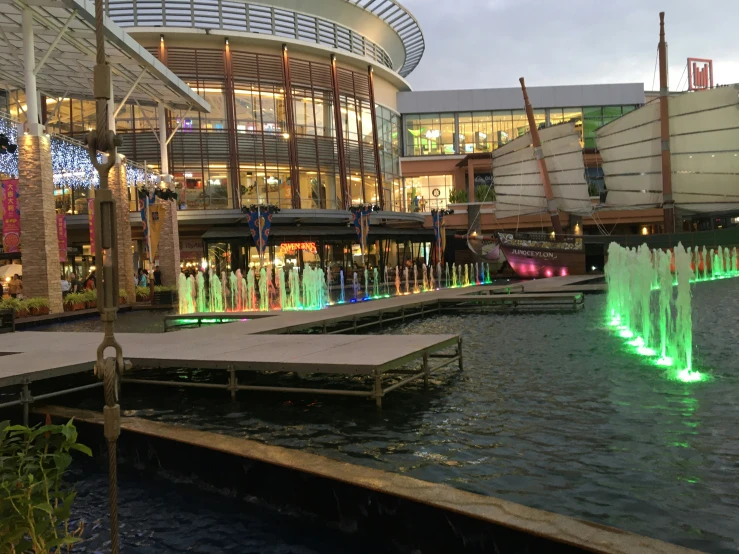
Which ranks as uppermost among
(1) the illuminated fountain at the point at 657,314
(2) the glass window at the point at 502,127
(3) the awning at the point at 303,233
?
(2) the glass window at the point at 502,127

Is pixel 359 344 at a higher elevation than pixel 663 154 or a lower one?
lower

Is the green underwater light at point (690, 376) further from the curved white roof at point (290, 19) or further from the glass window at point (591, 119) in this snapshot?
the glass window at point (591, 119)

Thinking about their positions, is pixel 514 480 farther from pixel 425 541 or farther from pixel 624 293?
pixel 624 293

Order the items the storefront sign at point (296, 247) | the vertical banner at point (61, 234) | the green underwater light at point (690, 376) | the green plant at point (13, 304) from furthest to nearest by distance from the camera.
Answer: the storefront sign at point (296, 247) < the vertical banner at point (61, 234) < the green plant at point (13, 304) < the green underwater light at point (690, 376)

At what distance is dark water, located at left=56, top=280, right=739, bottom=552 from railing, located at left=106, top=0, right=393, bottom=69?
3409 cm

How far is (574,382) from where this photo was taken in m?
9.91

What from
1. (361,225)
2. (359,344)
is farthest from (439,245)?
(359,344)

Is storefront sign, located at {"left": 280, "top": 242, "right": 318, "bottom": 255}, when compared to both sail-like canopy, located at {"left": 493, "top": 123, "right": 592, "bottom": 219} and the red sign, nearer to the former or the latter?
the red sign

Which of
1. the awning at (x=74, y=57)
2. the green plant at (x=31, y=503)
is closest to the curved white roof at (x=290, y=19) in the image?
the awning at (x=74, y=57)

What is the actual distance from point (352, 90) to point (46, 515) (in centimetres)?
4462

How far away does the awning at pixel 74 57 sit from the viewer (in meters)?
20.8

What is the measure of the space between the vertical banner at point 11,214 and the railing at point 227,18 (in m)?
19.5

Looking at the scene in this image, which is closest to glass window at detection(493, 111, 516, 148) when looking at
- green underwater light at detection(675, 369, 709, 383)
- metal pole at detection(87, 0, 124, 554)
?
green underwater light at detection(675, 369, 709, 383)

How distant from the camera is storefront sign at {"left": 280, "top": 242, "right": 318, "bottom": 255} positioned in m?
41.1
